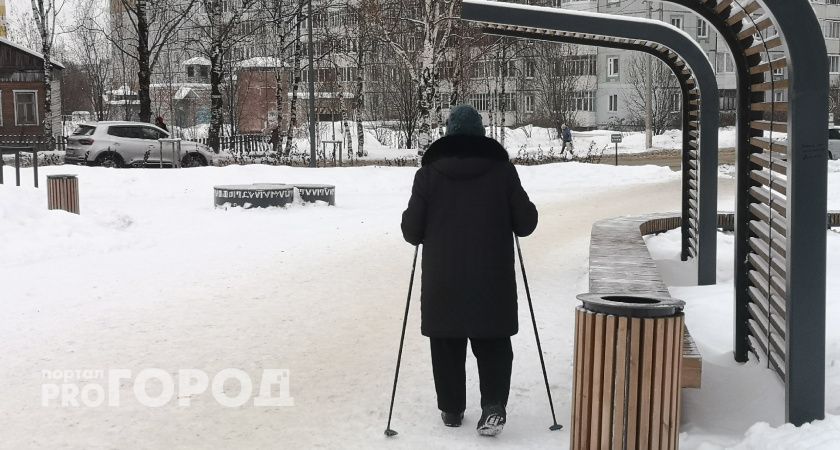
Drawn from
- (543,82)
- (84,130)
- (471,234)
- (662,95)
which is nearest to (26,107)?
(84,130)

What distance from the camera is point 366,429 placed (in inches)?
213

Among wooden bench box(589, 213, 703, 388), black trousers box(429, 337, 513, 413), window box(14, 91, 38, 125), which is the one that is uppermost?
window box(14, 91, 38, 125)

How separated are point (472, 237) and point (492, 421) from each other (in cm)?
92

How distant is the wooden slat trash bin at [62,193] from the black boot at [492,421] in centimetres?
1086

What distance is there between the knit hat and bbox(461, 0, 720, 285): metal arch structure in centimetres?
327

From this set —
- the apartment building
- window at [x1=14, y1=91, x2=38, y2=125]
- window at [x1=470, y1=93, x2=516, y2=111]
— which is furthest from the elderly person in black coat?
window at [x1=470, y1=93, x2=516, y2=111]

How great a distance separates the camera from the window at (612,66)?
71.7m

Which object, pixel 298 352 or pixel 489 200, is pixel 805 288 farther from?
pixel 298 352

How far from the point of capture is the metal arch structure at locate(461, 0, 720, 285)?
334 inches

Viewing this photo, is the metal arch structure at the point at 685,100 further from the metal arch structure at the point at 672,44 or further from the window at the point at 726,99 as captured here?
the window at the point at 726,99

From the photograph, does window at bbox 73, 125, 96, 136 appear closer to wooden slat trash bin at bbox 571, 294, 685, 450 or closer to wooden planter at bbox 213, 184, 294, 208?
wooden planter at bbox 213, 184, 294, 208

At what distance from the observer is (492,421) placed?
518 cm

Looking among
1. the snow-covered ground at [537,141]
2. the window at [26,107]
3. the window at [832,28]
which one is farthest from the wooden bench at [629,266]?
the window at [832,28]

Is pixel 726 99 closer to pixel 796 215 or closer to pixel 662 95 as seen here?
pixel 662 95
